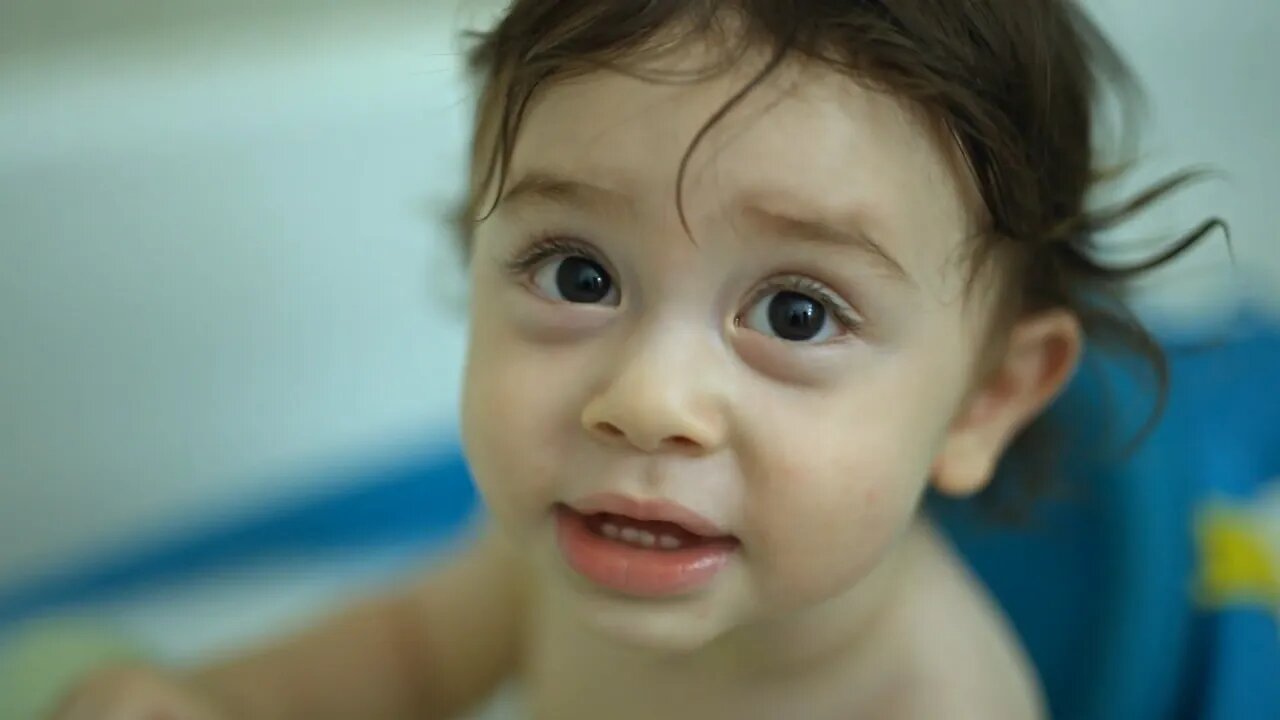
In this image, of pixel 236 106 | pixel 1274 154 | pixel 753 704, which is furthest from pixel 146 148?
pixel 1274 154

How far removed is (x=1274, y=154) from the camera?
1.17 metres

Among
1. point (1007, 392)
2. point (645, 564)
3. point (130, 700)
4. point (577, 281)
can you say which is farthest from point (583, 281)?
point (130, 700)

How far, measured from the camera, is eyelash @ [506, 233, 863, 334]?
568mm

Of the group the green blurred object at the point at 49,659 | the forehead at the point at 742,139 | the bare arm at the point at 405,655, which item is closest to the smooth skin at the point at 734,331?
the forehead at the point at 742,139

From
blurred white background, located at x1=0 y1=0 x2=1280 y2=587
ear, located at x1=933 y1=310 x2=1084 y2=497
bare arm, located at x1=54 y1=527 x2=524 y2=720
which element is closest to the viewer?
ear, located at x1=933 y1=310 x2=1084 y2=497

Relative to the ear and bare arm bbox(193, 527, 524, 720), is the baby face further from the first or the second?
bare arm bbox(193, 527, 524, 720)

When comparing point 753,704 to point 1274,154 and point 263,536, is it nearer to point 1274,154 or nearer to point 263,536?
point 263,536

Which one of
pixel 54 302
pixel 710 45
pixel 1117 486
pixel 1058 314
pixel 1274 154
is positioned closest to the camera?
pixel 710 45

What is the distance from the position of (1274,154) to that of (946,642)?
0.63 metres

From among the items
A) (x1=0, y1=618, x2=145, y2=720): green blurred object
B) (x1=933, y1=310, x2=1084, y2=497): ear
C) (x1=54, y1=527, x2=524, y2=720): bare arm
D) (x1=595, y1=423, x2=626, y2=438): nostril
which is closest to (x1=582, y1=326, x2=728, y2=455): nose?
(x1=595, y1=423, x2=626, y2=438): nostril

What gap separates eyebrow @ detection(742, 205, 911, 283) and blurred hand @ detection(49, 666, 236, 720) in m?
0.42

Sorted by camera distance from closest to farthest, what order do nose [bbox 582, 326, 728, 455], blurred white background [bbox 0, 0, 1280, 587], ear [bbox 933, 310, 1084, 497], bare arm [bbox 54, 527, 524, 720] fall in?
nose [bbox 582, 326, 728, 455] → ear [bbox 933, 310, 1084, 497] → bare arm [bbox 54, 527, 524, 720] → blurred white background [bbox 0, 0, 1280, 587]

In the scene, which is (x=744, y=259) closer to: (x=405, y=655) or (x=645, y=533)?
(x=645, y=533)

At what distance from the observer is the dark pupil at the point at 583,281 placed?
588 mm
